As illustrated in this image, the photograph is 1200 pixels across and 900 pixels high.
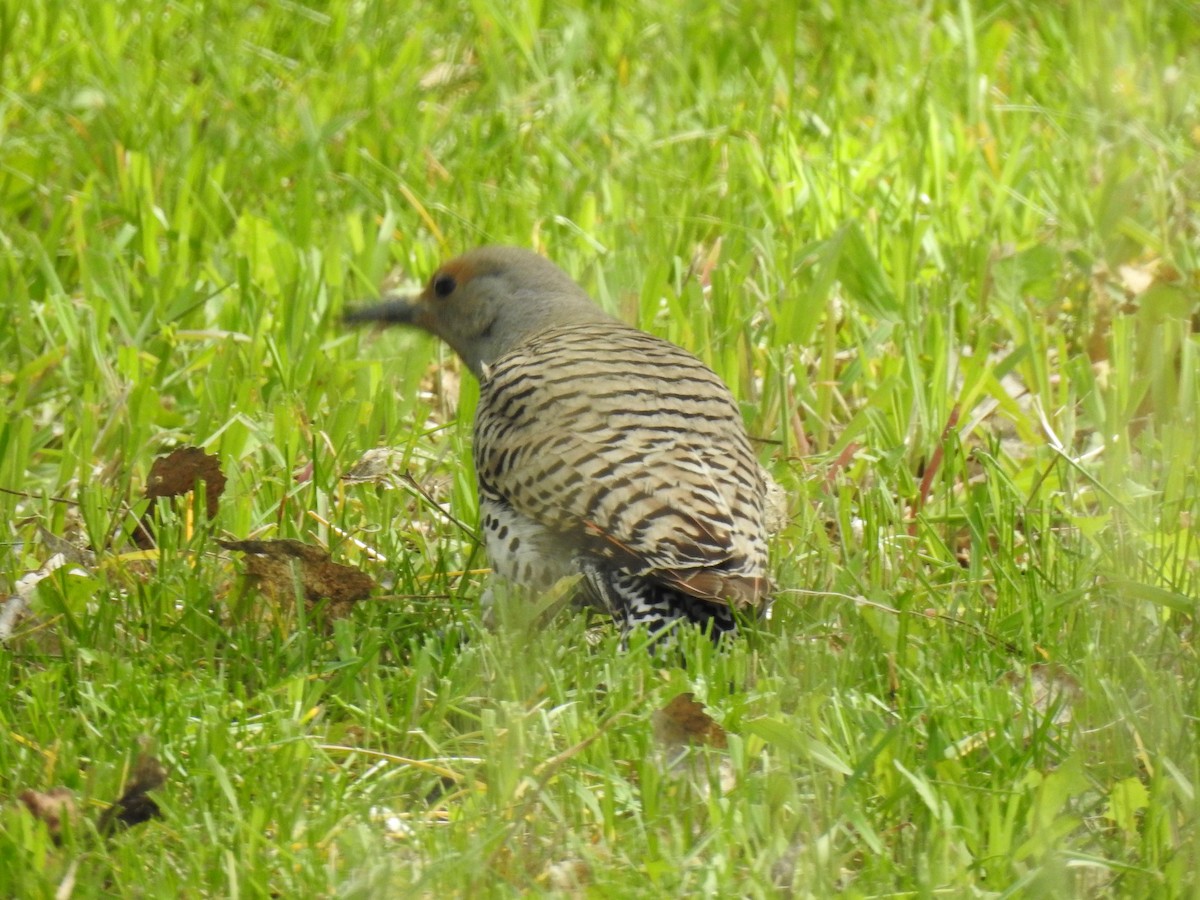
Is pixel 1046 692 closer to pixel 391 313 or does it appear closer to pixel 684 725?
pixel 684 725

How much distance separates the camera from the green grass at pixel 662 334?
9.73 ft

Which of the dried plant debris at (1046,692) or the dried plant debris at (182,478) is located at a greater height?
the dried plant debris at (182,478)

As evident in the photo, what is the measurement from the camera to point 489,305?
517 centimetres

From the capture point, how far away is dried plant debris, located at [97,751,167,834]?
2.97 meters

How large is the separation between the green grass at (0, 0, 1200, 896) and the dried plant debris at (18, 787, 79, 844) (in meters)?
0.03

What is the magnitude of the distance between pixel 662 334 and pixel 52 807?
2952 millimetres

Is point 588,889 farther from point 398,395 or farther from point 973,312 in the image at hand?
point 973,312

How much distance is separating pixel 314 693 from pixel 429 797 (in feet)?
1.06

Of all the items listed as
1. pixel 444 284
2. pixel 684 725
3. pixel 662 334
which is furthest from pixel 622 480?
pixel 662 334

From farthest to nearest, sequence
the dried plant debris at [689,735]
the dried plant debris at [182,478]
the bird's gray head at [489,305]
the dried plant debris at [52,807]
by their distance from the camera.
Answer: the bird's gray head at [489,305]
the dried plant debris at [182,478]
the dried plant debris at [689,735]
the dried plant debris at [52,807]

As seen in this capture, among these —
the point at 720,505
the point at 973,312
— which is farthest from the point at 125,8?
the point at 720,505

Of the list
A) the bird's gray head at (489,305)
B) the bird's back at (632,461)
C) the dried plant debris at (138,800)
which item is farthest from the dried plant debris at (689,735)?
the bird's gray head at (489,305)

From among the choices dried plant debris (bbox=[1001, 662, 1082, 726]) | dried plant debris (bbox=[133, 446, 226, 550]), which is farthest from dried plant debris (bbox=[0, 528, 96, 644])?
dried plant debris (bbox=[1001, 662, 1082, 726])

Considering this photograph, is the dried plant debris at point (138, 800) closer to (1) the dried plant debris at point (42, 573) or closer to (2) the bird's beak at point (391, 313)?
(1) the dried plant debris at point (42, 573)
